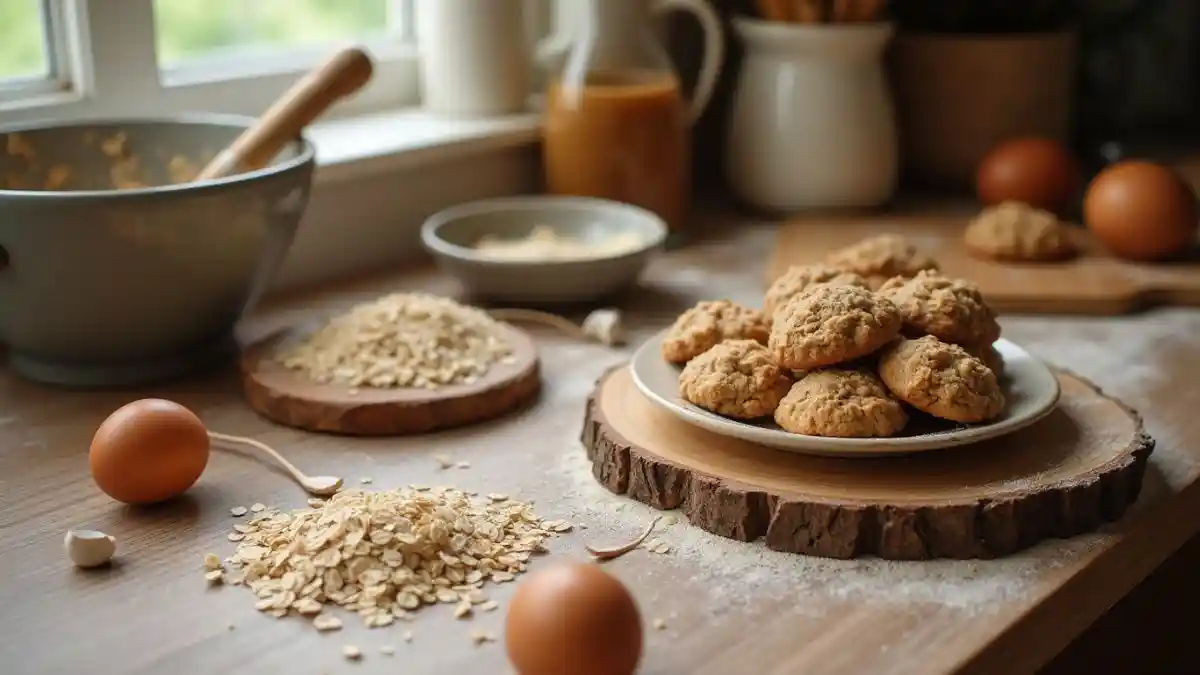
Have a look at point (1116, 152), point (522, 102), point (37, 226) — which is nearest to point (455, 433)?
point (37, 226)

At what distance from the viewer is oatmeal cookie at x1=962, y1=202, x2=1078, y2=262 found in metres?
1.36

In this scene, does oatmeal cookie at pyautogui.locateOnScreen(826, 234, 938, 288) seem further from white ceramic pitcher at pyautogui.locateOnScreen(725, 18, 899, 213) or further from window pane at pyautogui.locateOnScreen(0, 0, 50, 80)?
window pane at pyautogui.locateOnScreen(0, 0, 50, 80)

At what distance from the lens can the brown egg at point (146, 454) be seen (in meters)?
0.82

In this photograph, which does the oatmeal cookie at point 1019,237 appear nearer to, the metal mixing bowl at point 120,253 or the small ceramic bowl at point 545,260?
the small ceramic bowl at point 545,260

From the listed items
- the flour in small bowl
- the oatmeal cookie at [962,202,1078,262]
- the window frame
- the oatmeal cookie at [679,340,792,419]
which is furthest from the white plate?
the window frame

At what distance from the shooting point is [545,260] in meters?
1.22

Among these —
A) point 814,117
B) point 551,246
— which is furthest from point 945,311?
point 814,117

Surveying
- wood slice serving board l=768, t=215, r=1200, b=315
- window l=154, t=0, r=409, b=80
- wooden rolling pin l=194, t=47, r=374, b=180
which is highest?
window l=154, t=0, r=409, b=80

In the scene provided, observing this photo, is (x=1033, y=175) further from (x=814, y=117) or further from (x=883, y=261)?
(x=883, y=261)

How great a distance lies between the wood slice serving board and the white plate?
0.33 m

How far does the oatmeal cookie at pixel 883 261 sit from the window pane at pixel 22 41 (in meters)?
0.73

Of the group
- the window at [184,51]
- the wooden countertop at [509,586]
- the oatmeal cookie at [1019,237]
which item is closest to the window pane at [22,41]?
the window at [184,51]

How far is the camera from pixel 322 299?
1303 mm

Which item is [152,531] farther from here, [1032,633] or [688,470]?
[1032,633]
